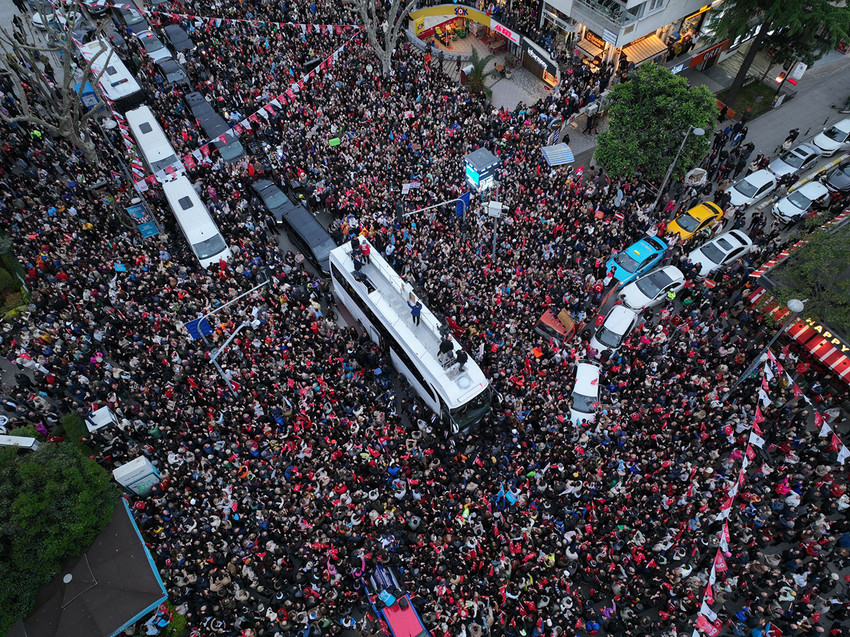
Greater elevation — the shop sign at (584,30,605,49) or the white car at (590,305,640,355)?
the shop sign at (584,30,605,49)

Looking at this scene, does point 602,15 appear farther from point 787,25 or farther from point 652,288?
point 652,288

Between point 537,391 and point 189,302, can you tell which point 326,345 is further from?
point 537,391

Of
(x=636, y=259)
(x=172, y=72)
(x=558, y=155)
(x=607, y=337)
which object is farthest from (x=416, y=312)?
(x=172, y=72)

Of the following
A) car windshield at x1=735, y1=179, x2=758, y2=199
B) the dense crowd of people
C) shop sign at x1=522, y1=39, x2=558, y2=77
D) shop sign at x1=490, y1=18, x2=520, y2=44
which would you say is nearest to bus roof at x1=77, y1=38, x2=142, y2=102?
the dense crowd of people

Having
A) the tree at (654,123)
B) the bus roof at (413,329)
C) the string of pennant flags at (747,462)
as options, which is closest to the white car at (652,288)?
the string of pennant flags at (747,462)

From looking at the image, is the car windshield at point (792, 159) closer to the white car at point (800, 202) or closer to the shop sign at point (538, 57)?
the white car at point (800, 202)

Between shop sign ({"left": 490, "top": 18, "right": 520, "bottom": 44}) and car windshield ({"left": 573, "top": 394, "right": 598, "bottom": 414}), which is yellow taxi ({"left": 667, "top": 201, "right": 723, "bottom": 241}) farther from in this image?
shop sign ({"left": 490, "top": 18, "right": 520, "bottom": 44})

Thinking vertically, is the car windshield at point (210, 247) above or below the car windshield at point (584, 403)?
above
